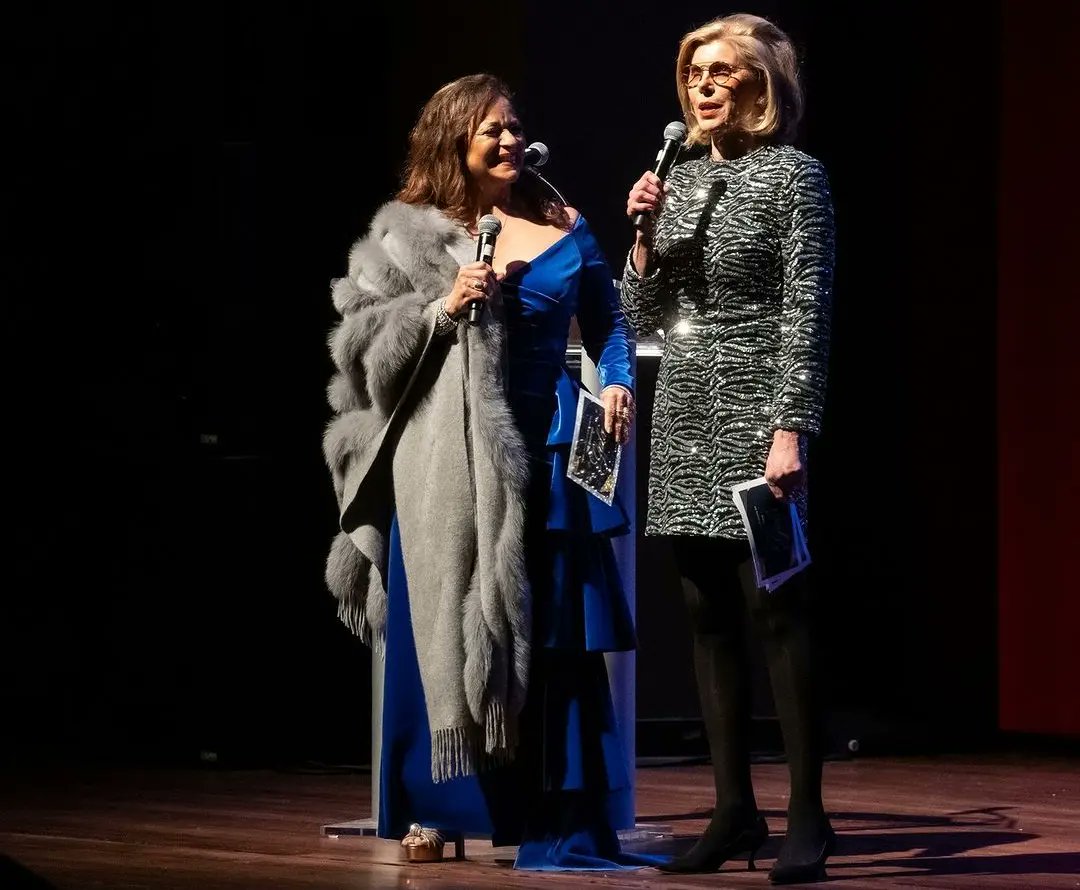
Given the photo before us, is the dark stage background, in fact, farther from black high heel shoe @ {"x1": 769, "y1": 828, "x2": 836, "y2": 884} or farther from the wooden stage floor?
black high heel shoe @ {"x1": 769, "y1": 828, "x2": 836, "y2": 884}

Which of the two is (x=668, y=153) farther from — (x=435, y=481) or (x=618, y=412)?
(x=435, y=481)

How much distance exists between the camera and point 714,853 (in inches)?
120

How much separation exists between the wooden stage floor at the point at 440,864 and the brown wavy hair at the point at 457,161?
3.72ft

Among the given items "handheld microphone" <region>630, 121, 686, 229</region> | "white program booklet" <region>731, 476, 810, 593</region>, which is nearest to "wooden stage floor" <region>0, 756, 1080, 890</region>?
"white program booklet" <region>731, 476, 810, 593</region>

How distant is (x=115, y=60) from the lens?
4852 millimetres

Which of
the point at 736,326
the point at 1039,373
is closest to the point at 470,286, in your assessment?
the point at 736,326

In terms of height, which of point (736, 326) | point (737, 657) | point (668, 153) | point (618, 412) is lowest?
point (737, 657)

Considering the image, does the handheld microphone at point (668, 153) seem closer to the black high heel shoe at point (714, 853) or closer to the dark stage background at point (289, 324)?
the black high heel shoe at point (714, 853)

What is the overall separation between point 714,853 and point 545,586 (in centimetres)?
52

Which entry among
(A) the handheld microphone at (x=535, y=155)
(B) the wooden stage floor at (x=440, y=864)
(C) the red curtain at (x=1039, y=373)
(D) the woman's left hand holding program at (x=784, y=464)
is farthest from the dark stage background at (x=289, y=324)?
(D) the woman's left hand holding program at (x=784, y=464)

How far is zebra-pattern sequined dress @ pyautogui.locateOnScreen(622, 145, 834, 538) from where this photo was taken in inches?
116

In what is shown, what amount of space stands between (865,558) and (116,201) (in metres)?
2.18

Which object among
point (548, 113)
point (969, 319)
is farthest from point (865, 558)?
point (548, 113)

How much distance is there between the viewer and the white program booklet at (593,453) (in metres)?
3.11
